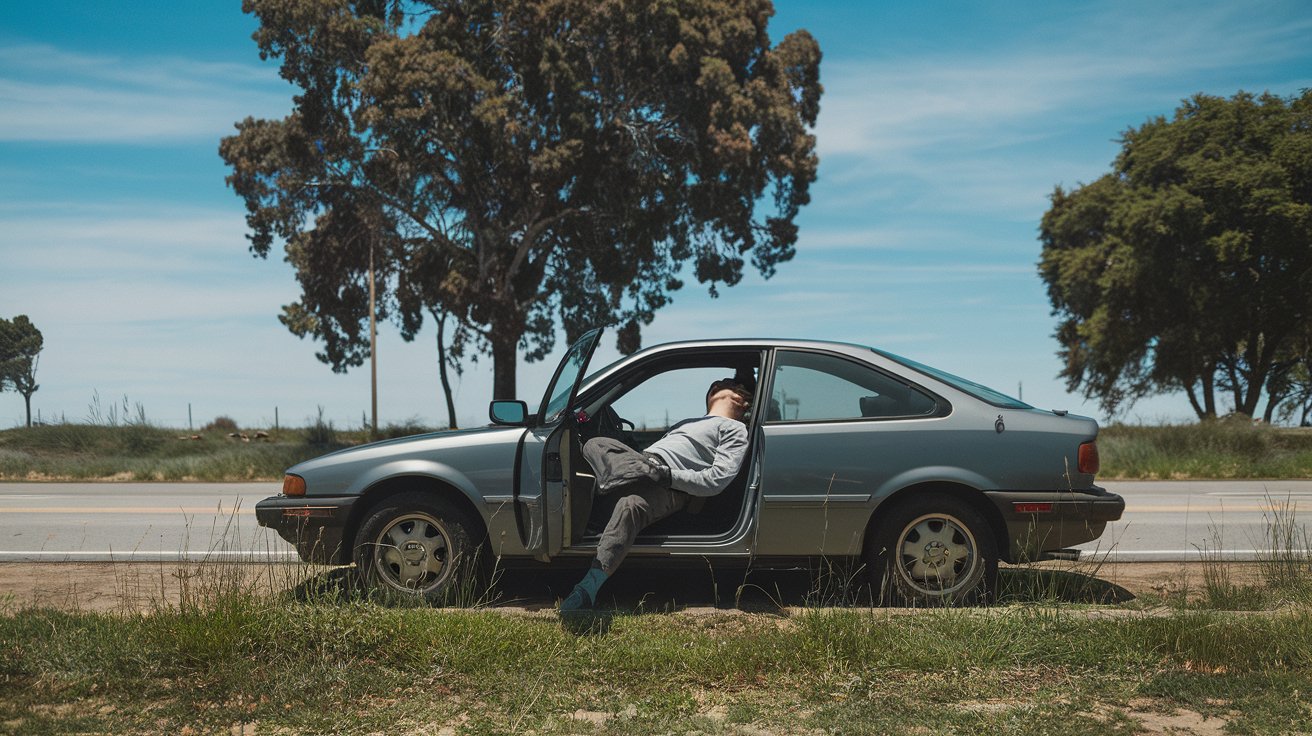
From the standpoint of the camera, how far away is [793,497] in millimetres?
6227

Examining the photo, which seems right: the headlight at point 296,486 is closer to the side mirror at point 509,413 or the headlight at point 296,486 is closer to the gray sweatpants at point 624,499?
the side mirror at point 509,413

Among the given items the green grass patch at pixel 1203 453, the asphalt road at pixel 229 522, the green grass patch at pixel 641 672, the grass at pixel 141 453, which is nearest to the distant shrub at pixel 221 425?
the grass at pixel 141 453

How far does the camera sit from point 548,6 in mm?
28188

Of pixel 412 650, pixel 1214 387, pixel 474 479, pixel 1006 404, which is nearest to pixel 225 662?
pixel 412 650

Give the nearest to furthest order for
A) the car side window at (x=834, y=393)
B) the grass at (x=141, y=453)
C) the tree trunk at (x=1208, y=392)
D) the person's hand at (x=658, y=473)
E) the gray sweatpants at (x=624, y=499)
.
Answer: the gray sweatpants at (x=624, y=499) → the person's hand at (x=658, y=473) → the car side window at (x=834, y=393) → the grass at (x=141, y=453) → the tree trunk at (x=1208, y=392)

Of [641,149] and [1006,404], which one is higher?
[641,149]

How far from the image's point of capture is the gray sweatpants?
5.99m

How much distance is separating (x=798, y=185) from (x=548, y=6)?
9335 mm

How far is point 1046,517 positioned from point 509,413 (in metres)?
3.15

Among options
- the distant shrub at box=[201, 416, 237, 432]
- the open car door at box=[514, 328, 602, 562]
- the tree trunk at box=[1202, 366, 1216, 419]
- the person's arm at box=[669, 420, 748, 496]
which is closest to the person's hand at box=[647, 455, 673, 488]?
the person's arm at box=[669, 420, 748, 496]

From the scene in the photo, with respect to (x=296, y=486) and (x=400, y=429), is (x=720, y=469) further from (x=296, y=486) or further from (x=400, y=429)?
(x=400, y=429)

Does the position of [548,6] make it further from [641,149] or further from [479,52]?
[641,149]

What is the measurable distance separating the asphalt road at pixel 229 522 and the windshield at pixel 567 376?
73.1 inches

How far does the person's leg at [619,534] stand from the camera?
231 inches
